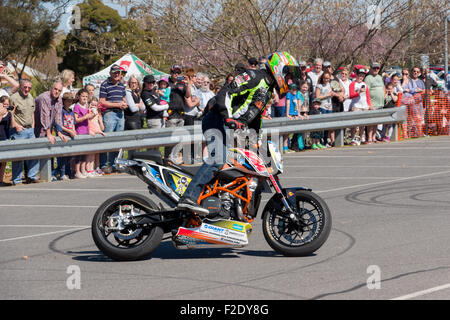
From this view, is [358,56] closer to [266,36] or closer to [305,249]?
[266,36]

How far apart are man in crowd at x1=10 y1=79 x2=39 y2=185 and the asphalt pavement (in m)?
1.32

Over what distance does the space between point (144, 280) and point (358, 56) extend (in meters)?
18.7

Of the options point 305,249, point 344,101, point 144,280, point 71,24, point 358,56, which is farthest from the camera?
point 71,24

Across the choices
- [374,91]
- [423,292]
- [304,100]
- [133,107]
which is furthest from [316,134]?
[423,292]

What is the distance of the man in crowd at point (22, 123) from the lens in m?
14.7

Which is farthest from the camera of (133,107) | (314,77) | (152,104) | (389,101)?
(389,101)

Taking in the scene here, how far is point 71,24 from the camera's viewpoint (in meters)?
33.6

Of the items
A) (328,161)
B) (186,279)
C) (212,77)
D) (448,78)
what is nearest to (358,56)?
(448,78)

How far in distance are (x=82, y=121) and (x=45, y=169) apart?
1.19 meters

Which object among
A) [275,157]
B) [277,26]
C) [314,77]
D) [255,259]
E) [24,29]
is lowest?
[255,259]

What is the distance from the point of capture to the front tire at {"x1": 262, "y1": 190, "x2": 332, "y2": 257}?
7895mm

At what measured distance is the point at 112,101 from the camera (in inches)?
631

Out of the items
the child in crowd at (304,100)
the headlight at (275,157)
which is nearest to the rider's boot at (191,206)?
the headlight at (275,157)

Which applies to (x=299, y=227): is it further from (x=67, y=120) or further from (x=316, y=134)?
(x=316, y=134)
